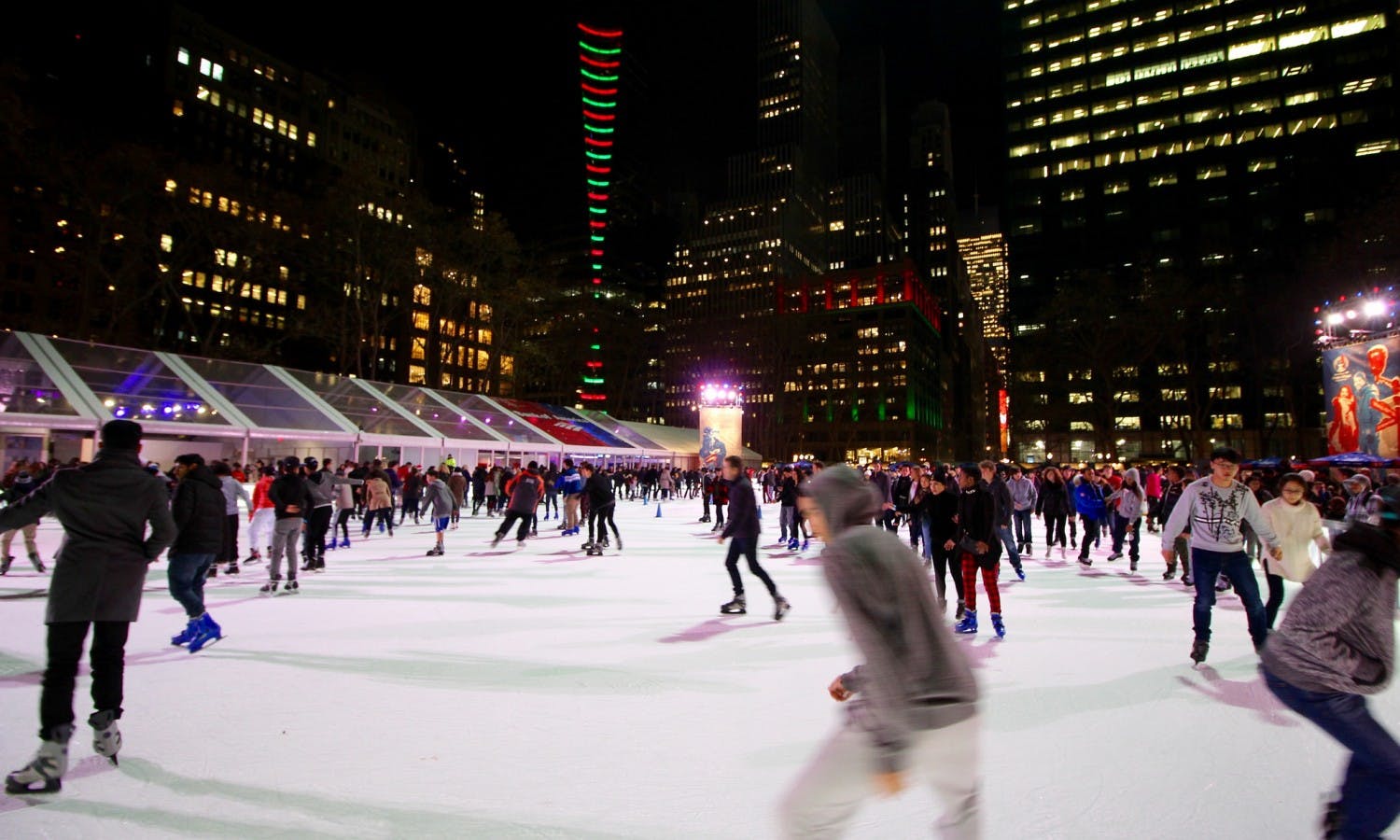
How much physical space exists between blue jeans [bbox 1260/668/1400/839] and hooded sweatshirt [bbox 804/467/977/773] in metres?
1.32

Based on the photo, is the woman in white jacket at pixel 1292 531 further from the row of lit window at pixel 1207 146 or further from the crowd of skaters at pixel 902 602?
the row of lit window at pixel 1207 146

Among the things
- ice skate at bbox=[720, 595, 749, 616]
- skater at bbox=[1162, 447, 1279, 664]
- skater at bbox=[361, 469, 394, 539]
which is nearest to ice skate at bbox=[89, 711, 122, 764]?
ice skate at bbox=[720, 595, 749, 616]

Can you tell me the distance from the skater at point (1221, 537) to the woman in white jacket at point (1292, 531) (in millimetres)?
1153

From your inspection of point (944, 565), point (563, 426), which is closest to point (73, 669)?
point (944, 565)

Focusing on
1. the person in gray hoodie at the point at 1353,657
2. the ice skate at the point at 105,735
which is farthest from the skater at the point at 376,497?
the person in gray hoodie at the point at 1353,657

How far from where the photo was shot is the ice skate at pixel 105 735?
3082mm

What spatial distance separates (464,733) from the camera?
3545 millimetres

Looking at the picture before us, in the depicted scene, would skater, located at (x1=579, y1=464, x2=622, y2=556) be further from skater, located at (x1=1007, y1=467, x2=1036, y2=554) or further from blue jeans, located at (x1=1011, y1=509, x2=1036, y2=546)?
blue jeans, located at (x1=1011, y1=509, x2=1036, y2=546)

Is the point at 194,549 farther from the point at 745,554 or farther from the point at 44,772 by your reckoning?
the point at 745,554

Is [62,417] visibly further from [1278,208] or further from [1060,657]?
[1278,208]

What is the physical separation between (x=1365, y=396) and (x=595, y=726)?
2587 centimetres

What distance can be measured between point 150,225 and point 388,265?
774cm

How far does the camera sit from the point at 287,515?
24.5 ft

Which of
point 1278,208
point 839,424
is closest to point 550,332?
point 839,424
